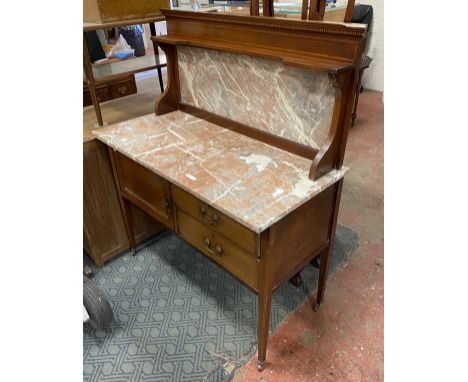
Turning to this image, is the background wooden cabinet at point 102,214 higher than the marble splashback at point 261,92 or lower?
lower

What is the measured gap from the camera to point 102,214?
72.9 inches

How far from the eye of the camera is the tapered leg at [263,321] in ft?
4.02

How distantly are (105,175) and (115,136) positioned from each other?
0.27m

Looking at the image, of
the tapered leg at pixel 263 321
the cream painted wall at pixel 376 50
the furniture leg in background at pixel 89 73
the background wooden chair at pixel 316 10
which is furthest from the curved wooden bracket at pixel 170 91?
the cream painted wall at pixel 376 50

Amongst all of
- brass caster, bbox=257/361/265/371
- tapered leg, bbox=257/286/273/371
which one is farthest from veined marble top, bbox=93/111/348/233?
brass caster, bbox=257/361/265/371

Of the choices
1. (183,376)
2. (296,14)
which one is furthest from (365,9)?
(183,376)

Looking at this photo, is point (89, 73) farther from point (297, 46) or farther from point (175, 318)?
point (175, 318)

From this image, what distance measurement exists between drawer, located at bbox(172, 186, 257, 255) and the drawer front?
0.30 ft

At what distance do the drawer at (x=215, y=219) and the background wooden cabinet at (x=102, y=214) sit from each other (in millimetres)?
566

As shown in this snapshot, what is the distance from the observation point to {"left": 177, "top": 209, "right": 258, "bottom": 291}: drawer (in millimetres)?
1205

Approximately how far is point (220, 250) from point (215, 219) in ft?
0.45

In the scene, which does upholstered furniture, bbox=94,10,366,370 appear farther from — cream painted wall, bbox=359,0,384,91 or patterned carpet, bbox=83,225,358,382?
cream painted wall, bbox=359,0,384,91

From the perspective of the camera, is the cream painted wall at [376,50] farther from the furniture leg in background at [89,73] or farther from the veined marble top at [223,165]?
the furniture leg in background at [89,73]

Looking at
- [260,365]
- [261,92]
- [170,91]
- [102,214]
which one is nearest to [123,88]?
[170,91]
